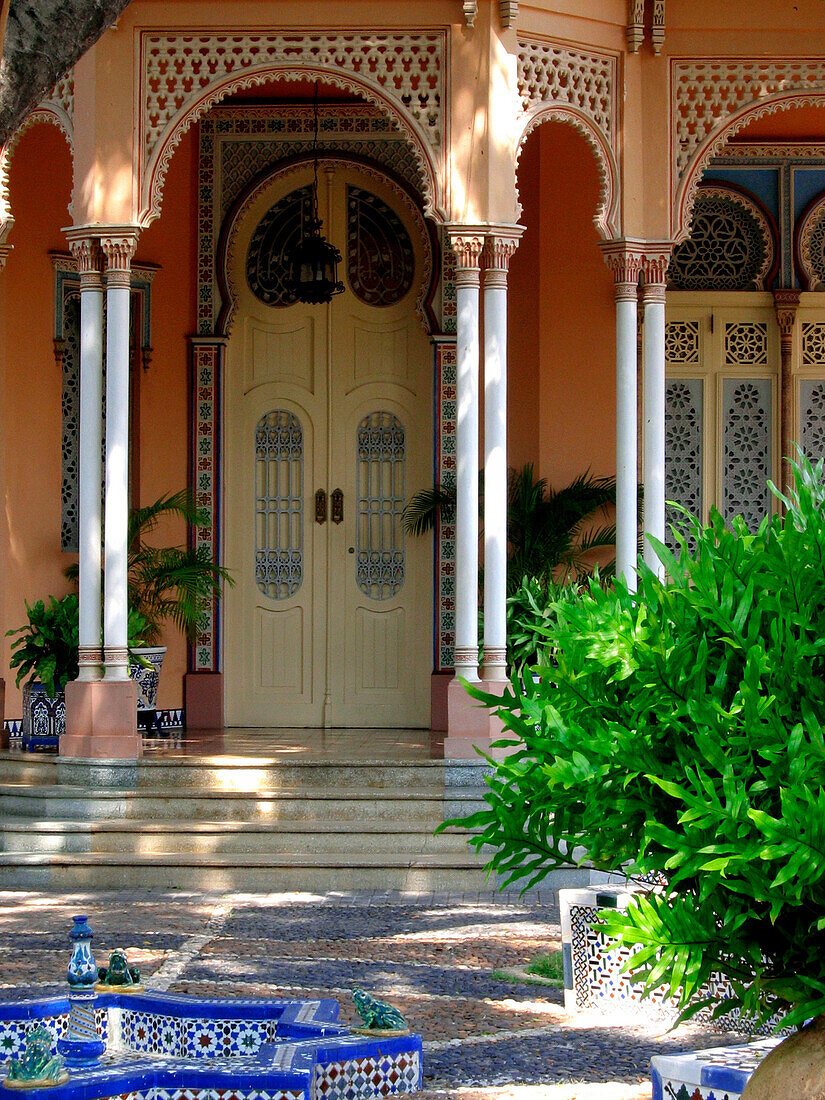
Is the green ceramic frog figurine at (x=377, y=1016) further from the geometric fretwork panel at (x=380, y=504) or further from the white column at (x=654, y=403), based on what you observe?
the geometric fretwork panel at (x=380, y=504)

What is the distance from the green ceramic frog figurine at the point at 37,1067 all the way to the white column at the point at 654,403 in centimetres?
681

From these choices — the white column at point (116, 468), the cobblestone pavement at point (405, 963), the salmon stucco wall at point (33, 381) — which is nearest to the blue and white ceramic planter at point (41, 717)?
the white column at point (116, 468)

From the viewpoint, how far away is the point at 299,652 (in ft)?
38.8

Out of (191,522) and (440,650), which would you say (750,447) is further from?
(191,522)

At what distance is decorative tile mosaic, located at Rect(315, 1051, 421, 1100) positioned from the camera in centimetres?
411

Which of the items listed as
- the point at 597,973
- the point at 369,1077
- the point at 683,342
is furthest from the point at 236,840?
the point at 683,342

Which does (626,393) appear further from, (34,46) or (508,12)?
(34,46)

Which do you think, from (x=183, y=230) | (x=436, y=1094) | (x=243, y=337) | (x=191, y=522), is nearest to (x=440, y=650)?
(x=191, y=522)

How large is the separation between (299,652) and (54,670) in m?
2.68

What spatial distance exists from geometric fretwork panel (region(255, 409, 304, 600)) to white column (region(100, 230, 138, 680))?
2.71 metres

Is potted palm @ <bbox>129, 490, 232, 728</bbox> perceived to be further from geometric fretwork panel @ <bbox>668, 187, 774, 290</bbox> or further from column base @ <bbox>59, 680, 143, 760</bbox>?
geometric fretwork panel @ <bbox>668, 187, 774, 290</bbox>

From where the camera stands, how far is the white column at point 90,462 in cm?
919

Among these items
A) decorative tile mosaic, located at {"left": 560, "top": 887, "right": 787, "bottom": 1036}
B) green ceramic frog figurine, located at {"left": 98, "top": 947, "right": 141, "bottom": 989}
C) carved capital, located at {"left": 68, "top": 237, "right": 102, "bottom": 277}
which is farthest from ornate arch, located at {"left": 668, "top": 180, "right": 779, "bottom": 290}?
green ceramic frog figurine, located at {"left": 98, "top": 947, "right": 141, "bottom": 989}

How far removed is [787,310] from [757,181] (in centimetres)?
107
